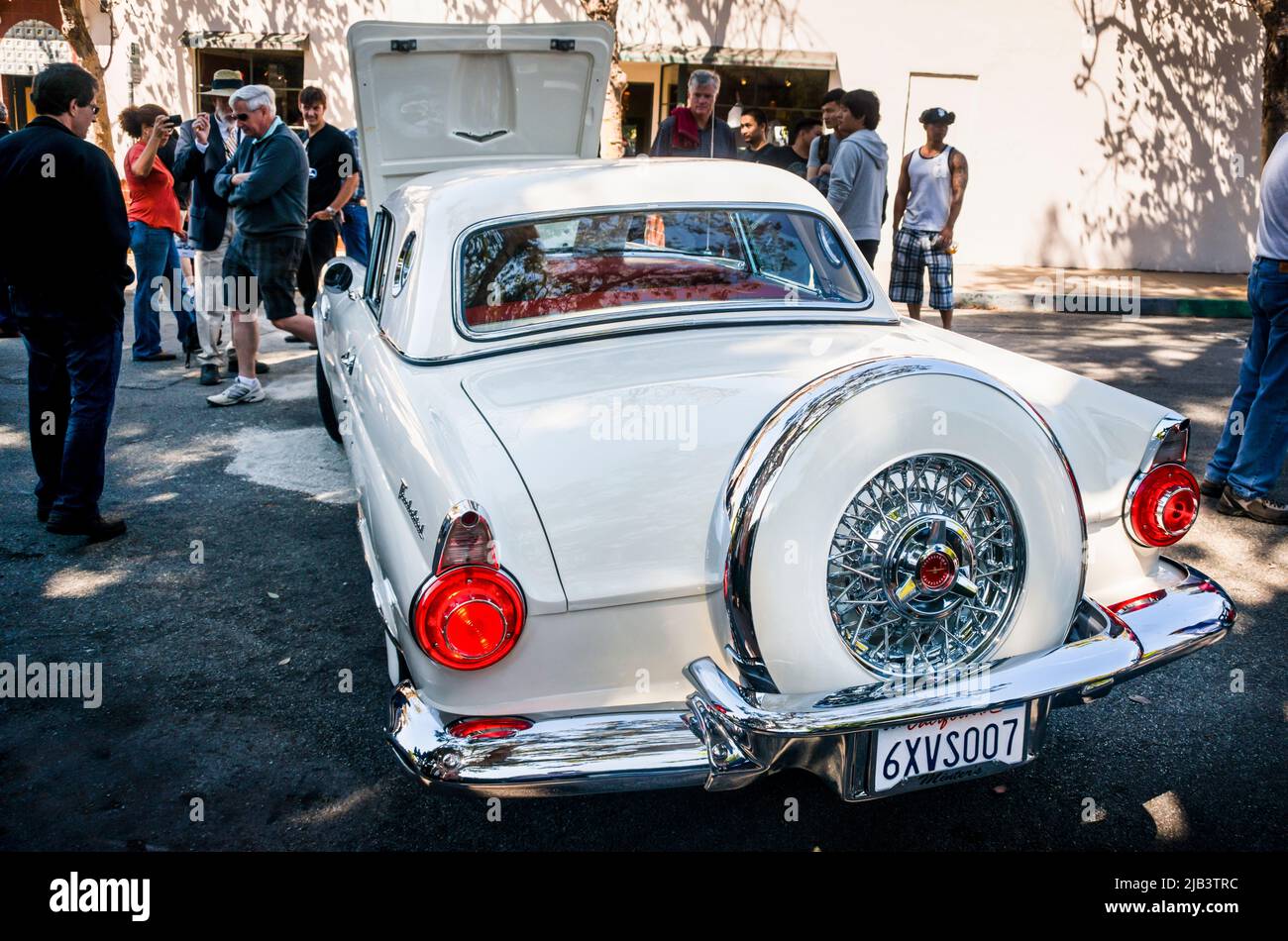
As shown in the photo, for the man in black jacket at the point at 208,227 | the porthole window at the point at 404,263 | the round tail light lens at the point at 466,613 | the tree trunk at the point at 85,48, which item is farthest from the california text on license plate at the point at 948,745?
the tree trunk at the point at 85,48

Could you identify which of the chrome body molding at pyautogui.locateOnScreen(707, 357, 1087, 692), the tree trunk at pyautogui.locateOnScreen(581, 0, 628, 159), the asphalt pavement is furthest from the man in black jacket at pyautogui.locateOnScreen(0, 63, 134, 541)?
the tree trunk at pyautogui.locateOnScreen(581, 0, 628, 159)

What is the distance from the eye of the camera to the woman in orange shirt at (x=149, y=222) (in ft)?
25.1

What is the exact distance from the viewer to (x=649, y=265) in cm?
380

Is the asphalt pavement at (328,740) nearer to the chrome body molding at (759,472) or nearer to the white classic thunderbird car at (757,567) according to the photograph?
the white classic thunderbird car at (757,567)

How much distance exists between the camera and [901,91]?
585 inches

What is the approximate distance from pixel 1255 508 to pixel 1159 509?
2607 mm

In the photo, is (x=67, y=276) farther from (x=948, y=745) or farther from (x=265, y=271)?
(x=948, y=745)

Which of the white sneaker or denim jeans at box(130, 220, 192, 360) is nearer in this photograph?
the white sneaker

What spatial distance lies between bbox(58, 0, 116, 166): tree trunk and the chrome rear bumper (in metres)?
13.8

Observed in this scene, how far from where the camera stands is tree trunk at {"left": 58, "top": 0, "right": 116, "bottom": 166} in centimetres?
1390

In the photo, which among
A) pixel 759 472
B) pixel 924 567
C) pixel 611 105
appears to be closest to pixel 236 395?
pixel 611 105

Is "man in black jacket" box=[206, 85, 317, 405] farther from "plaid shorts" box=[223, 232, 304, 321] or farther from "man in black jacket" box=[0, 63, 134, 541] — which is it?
"man in black jacket" box=[0, 63, 134, 541]

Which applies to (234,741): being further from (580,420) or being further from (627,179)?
(627,179)

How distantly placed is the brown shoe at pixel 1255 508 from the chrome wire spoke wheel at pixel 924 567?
3197 millimetres
